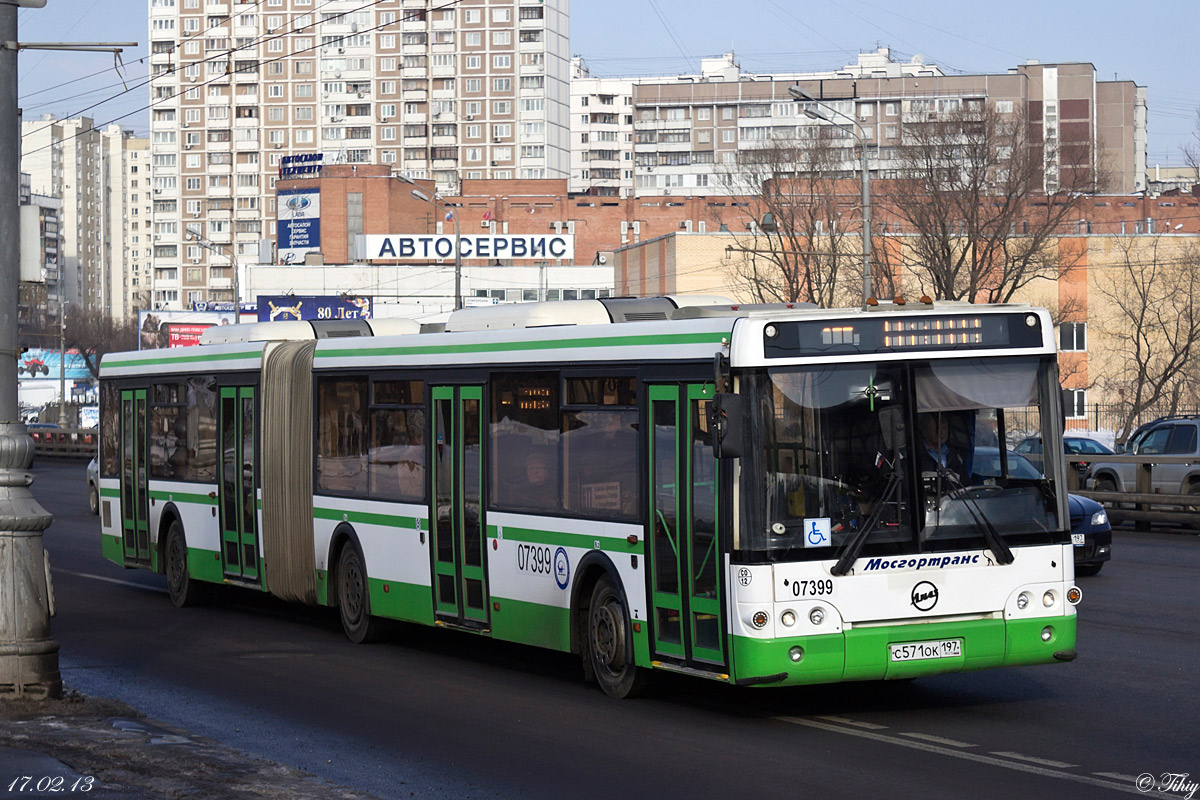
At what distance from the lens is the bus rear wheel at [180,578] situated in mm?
17766

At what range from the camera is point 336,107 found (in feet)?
492

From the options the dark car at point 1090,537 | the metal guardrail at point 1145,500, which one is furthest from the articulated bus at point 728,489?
the metal guardrail at point 1145,500

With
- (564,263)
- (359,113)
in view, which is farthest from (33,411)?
(359,113)

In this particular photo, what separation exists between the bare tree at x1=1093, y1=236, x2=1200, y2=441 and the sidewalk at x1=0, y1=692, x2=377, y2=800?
60.3m

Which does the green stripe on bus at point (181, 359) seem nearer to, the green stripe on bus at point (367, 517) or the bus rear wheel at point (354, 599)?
the green stripe on bus at point (367, 517)

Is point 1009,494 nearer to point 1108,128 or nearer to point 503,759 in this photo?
point 503,759

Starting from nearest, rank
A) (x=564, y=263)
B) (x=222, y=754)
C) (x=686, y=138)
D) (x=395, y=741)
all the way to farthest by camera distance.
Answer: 1. (x=222, y=754)
2. (x=395, y=741)
3. (x=564, y=263)
4. (x=686, y=138)

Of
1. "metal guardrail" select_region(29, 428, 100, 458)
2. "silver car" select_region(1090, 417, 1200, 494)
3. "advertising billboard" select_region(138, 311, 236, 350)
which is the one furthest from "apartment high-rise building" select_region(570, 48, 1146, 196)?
"silver car" select_region(1090, 417, 1200, 494)

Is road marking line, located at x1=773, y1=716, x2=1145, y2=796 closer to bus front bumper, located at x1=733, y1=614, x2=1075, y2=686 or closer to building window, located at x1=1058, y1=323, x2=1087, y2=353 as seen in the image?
bus front bumper, located at x1=733, y1=614, x2=1075, y2=686

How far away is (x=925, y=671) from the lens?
32.3ft

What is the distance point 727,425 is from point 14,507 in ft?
14.8

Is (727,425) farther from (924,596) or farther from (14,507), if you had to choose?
(14,507)

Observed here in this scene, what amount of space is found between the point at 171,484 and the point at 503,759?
10290 millimetres

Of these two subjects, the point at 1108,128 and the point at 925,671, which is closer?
the point at 925,671
